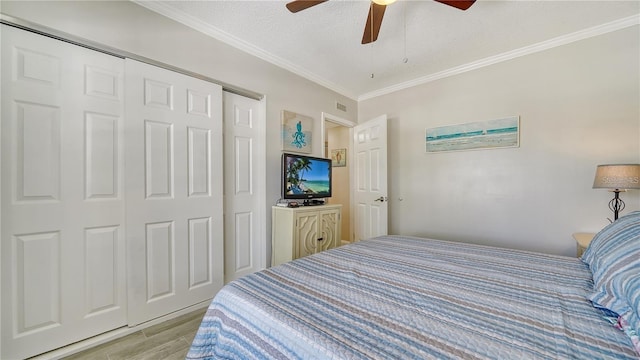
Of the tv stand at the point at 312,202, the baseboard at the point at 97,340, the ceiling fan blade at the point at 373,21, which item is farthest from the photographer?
the tv stand at the point at 312,202

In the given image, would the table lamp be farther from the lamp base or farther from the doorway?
the doorway

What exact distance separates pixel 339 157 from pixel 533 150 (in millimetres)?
2891

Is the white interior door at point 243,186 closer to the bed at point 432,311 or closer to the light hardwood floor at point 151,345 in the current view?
the light hardwood floor at point 151,345

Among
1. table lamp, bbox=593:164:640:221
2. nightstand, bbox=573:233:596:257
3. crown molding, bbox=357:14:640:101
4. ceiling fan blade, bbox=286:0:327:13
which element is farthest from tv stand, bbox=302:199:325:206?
table lamp, bbox=593:164:640:221

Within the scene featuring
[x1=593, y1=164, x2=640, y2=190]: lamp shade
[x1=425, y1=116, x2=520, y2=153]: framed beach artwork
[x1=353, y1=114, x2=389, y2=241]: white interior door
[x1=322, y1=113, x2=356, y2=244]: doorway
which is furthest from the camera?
[x1=322, y1=113, x2=356, y2=244]: doorway

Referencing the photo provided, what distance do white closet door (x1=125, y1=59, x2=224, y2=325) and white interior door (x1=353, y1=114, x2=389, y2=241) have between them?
6.66 feet

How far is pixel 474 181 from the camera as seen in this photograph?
290 cm

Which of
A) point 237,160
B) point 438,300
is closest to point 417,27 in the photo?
point 237,160

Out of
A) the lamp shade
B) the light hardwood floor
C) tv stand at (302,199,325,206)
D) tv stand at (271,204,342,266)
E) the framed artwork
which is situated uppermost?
the framed artwork

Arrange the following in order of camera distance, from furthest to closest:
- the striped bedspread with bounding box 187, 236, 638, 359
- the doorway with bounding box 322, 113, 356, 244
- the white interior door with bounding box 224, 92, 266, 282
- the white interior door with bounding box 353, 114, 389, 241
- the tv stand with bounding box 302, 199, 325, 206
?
the doorway with bounding box 322, 113, 356, 244
the white interior door with bounding box 353, 114, 389, 241
the tv stand with bounding box 302, 199, 325, 206
the white interior door with bounding box 224, 92, 266, 282
the striped bedspread with bounding box 187, 236, 638, 359

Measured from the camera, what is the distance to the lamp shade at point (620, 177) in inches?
71.9

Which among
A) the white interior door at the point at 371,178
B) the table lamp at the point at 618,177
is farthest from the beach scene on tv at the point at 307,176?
the table lamp at the point at 618,177

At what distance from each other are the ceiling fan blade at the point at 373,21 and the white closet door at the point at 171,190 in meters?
1.43

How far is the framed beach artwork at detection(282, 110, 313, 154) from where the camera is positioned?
2875 mm
